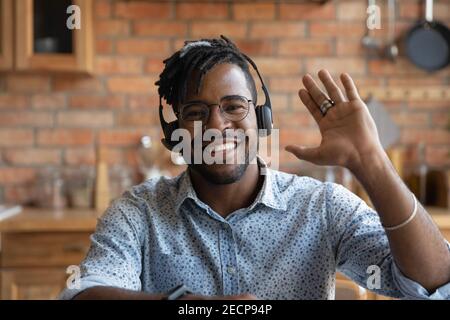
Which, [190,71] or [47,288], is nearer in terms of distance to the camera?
[190,71]

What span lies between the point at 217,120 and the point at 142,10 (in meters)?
1.69

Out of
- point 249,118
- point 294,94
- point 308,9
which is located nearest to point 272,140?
point 294,94

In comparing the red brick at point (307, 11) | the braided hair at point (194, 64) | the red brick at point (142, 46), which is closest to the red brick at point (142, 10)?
the red brick at point (142, 46)

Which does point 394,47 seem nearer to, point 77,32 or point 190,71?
point 77,32

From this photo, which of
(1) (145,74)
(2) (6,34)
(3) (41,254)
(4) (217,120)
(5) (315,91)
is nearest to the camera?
(5) (315,91)

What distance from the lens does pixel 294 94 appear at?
Result: 2.86 m

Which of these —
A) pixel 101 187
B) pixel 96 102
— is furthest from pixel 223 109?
pixel 96 102

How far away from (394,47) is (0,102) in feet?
5.88

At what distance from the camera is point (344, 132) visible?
3.34 feet

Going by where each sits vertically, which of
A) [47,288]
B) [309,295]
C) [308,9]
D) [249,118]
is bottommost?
[47,288]

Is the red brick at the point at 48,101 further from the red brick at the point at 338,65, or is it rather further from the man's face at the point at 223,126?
the man's face at the point at 223,126

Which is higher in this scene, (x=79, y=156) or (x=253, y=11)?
(x=253, y=11)

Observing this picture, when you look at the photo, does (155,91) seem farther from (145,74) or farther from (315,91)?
(315,91)

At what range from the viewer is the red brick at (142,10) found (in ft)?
9.15
